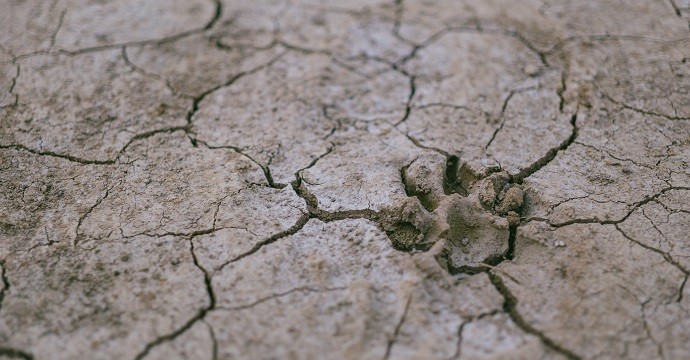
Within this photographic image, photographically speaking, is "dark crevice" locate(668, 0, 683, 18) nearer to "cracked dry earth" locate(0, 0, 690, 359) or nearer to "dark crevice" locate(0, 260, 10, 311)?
"cracked dry earth" locate(0, 0, 690, 359)

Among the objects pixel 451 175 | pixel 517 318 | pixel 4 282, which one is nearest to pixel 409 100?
pixel 451 175

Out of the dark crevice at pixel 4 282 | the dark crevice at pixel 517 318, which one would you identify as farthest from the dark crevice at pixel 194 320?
the dark crevice at pixel 517 318

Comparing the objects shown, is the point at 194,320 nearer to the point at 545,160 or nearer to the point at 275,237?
the point at 275,237

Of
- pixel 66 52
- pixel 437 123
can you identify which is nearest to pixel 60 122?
pixel 66 52

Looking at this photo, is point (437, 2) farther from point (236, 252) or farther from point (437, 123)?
point (236, 252)

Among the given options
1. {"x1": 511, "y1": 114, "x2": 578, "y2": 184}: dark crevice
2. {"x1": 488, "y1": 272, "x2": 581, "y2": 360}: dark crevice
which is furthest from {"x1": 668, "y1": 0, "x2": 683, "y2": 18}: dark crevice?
{"x1": 488, "y1": 272, "x2": 581, "y2": 360}: dark crevice

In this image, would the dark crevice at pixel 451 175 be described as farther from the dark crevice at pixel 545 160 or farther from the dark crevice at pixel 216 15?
the dark crevice at pixel 216 15

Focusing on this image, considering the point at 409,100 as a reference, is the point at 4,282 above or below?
below
